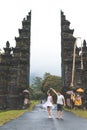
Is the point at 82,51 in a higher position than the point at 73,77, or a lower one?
higher

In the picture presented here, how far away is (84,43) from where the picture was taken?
163 feet

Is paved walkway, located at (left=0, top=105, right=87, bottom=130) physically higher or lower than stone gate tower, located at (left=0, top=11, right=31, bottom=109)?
lower

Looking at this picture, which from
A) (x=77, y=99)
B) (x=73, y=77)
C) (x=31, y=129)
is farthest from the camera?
(x=73, y=77)

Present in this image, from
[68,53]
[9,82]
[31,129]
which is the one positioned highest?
[68,53]

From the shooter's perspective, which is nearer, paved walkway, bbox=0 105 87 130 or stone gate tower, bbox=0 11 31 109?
paved walkway, bbox=0 105 87 130

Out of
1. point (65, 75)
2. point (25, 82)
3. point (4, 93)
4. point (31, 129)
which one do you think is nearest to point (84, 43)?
point (65, 75)

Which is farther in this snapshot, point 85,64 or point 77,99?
point 85,64

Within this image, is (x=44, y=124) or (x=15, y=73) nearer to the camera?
(x=44, y=124)

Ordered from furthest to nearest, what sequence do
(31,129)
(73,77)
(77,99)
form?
(73,77), (77,99), (31,129)

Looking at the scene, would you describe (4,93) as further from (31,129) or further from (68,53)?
(31,129)

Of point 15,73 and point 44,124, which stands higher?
point 15,73

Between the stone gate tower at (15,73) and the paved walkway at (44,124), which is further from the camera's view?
the stone gate tower at (15,73)

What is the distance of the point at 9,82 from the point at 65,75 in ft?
25.6

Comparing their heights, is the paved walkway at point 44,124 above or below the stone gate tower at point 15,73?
below
